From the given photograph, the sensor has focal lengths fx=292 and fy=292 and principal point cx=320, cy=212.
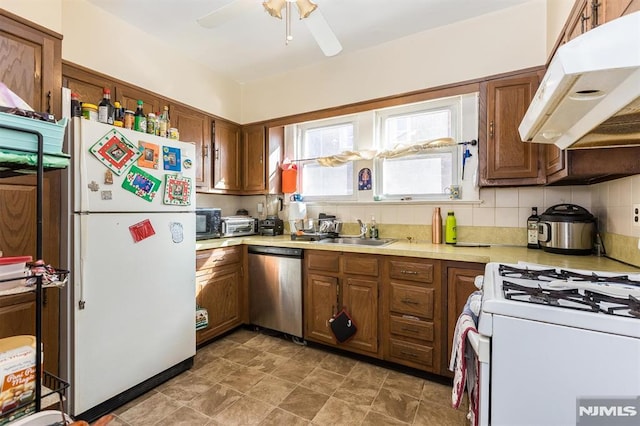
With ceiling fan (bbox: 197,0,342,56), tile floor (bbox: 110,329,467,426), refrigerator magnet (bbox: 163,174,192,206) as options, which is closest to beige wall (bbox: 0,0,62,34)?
ceiling fan (bbox: 197,0,342,56)

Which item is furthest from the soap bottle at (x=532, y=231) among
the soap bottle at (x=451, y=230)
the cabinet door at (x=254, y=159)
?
the cabinet door at (x=254, y=159)

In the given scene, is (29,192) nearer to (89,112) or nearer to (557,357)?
(89,112)

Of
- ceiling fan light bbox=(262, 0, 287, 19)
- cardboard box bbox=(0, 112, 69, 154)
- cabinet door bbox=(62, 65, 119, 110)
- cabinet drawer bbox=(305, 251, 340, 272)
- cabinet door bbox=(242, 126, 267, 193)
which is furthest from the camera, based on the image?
cabinet door bbox=(242, 126, 267, 193)

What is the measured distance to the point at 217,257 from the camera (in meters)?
2.56

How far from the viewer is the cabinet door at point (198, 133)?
2.68 m

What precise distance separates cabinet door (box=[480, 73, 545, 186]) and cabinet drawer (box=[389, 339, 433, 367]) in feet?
4.22

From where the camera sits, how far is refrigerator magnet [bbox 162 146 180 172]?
1.97 metres

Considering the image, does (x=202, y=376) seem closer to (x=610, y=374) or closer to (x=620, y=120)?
(x=610, y=374)

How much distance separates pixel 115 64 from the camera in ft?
7.38

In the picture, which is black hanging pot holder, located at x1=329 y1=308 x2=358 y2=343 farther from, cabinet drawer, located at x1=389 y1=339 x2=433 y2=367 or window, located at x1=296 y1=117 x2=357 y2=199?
window, located at x1=296 y1=117 x2=357 y2=199

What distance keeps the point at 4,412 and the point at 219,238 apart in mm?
2091

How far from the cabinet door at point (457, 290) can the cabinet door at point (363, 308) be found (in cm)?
51

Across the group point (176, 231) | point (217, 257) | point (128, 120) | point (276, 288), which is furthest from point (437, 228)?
point (128, 120)

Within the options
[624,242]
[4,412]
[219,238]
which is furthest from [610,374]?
[219,238]
